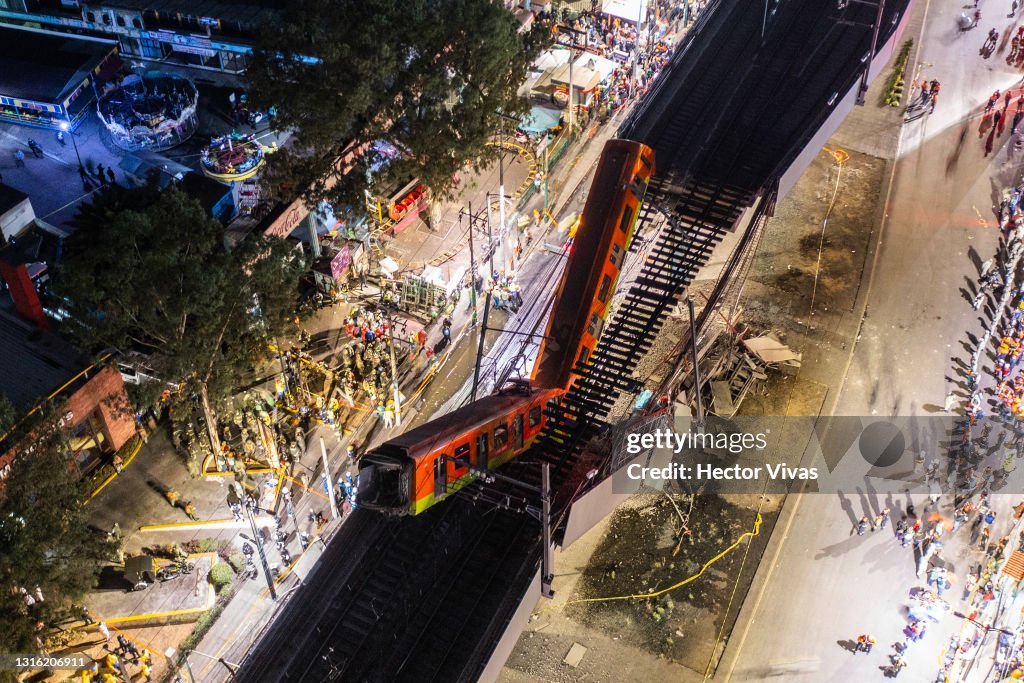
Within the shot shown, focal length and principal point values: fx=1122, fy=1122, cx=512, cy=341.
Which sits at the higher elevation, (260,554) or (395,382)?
(395,382)

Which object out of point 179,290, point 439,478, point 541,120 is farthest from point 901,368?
point 179,290

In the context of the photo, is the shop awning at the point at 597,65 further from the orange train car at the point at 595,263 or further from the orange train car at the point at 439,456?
the orange train car at the point at 439,456

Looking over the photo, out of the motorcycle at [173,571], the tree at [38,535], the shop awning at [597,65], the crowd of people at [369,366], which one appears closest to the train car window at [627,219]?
the crowd of people at [369,366]

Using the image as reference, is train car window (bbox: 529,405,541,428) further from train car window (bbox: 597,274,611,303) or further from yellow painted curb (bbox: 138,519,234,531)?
yellow painted curb (bbox: 138,519,234,531)

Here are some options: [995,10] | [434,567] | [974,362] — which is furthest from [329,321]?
[995,10]

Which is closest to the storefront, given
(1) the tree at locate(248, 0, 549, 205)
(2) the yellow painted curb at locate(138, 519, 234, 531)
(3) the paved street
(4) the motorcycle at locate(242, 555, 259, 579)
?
(1) the tree at locate(248, 0, 549, 205)

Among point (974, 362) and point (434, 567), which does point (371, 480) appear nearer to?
point (434, 567)

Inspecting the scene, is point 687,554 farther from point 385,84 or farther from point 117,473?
point 385,84
